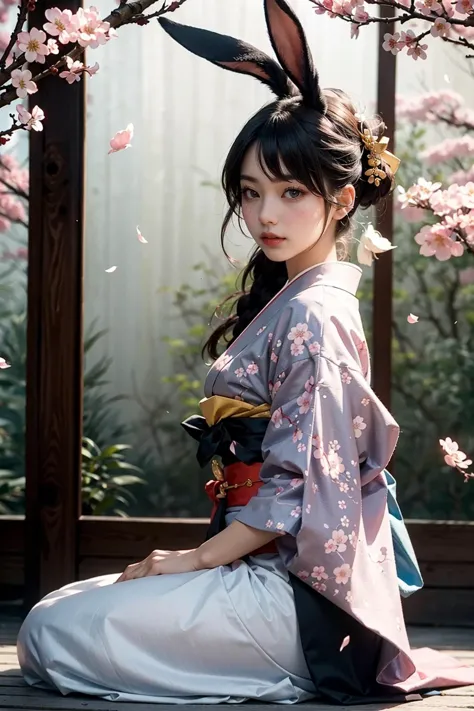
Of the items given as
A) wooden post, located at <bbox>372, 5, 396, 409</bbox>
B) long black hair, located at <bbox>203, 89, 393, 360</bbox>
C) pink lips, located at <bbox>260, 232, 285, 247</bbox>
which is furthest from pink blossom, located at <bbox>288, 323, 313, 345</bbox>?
wooden post, located at <bbox>372, 5, 396, 409</bbox>

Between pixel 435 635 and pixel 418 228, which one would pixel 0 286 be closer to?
pixel 418 228

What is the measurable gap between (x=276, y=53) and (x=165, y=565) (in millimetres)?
1253

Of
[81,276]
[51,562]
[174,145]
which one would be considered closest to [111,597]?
[51,562]

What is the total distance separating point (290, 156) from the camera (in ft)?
8.52

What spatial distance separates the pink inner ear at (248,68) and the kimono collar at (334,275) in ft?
1.64

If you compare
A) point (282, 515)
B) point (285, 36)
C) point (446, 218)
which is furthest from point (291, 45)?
point (282, 515)

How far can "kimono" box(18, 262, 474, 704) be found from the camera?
2.46 m

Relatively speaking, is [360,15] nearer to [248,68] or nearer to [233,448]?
[248,68]

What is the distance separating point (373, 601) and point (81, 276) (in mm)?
1798

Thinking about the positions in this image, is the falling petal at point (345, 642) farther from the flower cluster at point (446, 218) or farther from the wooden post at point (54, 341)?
the wooden post at point (54, 341)

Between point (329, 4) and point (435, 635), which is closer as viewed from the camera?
point (329, 4)

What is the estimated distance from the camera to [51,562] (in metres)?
3.79

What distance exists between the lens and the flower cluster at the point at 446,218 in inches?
122

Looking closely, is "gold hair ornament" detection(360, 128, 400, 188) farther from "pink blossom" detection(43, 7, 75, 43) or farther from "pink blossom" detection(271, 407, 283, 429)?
"pink blossom" detection(43, 7, 75, 43)
